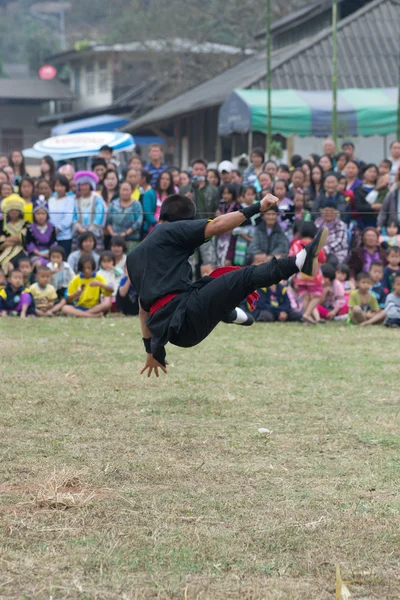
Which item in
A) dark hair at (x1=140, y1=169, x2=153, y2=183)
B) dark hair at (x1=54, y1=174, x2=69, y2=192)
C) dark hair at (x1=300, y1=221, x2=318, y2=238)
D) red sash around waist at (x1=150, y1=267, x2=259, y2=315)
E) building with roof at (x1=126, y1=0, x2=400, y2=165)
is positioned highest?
building with roof at (x1=126, y1=0, x2=400, y2=165)

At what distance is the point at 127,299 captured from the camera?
1173cm

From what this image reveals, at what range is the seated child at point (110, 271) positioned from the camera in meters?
11.6

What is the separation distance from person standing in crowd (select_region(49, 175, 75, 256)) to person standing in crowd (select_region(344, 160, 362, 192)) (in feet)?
11.2

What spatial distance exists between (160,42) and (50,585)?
36.2 metres

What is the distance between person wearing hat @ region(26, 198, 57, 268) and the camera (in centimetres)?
1177

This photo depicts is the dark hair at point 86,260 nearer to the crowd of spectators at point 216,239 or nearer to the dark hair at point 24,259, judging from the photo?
the crowd of spectators at point 216,239

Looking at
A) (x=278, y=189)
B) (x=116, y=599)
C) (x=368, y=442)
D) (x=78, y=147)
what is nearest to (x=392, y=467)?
(x=368, y=442)

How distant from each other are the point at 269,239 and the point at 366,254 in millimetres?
1193

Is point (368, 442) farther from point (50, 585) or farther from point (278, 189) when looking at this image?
point (278, 189)

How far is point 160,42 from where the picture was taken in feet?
125

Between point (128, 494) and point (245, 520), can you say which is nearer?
point (245, 520)

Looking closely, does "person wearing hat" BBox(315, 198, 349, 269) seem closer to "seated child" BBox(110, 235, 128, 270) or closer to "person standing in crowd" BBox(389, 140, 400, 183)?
"person standing in crowd" BBox(389, 140, 400, 183)

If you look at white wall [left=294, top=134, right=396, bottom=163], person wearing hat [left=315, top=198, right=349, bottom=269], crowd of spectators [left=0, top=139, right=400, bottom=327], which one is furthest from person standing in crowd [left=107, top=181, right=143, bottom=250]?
white wall [left=294, top=134, right=396, bottom=163]

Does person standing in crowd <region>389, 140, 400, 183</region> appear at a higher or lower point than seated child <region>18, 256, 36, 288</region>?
higher
